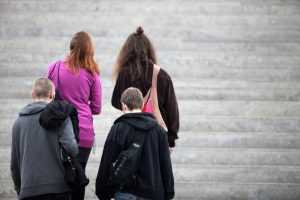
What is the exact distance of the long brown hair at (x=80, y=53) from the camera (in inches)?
232

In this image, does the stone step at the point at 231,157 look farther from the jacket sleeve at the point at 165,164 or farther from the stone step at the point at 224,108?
the jacket sleeve at the point at 165,164

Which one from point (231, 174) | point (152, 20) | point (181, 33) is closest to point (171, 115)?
point (231, 174)

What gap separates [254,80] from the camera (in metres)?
9.36

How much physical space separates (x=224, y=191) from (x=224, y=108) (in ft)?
5.18

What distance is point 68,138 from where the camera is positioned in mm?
5273

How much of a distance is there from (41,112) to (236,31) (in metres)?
5.82

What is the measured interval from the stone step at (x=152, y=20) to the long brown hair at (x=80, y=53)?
4.92 meters

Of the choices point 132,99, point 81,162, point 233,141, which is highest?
point 132,99

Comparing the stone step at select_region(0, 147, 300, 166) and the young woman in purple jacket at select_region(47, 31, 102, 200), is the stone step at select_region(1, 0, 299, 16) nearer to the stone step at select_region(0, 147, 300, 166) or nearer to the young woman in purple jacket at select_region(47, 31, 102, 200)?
the stone step at select_region(0, 147, 300, 166)

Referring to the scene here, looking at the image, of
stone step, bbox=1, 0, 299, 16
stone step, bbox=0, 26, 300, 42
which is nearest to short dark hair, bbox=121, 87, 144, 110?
stone step, bbox=0, 26, 300, 42

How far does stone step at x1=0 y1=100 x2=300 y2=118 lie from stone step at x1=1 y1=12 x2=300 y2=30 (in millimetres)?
2413

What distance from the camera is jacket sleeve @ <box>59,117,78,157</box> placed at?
5262mm

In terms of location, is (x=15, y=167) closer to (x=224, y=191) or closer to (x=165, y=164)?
(x=165, y=164)

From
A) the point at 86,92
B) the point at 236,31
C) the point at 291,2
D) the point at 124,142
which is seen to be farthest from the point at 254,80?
the point at 124,142
